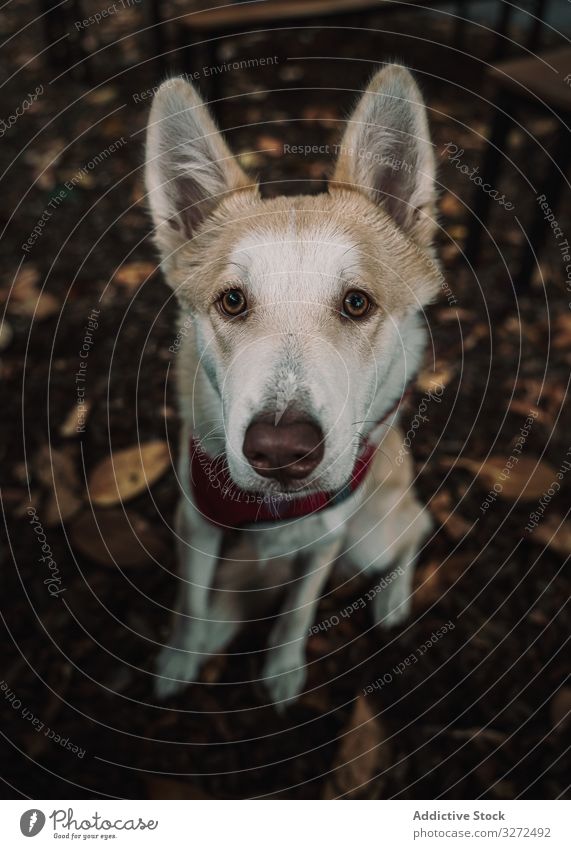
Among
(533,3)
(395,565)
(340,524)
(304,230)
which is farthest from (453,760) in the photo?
(533,3)

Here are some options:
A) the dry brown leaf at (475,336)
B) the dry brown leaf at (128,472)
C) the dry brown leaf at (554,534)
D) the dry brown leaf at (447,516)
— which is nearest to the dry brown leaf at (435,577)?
the dry brown leaf at (447,516)

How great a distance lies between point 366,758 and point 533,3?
6062 mm

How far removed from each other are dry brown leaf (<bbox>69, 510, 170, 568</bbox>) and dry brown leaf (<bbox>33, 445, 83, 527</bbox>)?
10cm

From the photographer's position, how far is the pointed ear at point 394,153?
179 centimetres

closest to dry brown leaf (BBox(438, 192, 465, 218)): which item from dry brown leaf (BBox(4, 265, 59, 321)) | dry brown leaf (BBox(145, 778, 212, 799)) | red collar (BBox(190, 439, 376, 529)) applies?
dry brown leaf (BBox(4, 265, 59, 321))

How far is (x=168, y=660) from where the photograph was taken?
8.59 ft

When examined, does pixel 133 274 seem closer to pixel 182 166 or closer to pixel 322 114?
pixel 182 166

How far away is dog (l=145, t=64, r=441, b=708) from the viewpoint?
1.66 meters

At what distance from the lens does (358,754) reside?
2443 millimetres

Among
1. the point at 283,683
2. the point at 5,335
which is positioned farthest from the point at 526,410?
the point at 5,335

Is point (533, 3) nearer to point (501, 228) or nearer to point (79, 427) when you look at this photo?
point (501, 228)

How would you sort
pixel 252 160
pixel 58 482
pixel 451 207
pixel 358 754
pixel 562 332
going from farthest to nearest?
pixel 252 160, pixel 451 207, pixel 562 332, pixel 58 482, pixel 358 754

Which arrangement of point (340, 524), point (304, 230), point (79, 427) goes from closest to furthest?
point (304, 230), point (340, 524), point (79, 427)

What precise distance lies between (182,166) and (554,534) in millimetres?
2399
